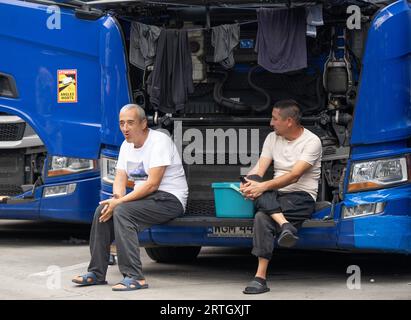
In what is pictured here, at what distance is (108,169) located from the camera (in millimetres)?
9875

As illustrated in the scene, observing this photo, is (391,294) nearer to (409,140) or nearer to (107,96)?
(409,140)

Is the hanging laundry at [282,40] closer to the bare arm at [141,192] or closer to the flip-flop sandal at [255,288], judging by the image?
the bare arm at [141,192]

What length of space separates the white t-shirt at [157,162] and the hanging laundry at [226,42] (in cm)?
97

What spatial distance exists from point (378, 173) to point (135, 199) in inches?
81.1

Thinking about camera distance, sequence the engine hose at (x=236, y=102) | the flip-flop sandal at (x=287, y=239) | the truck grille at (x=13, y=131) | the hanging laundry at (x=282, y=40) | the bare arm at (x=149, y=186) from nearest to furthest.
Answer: the flip-flop sandal at (x=287, y=239) → the bare arm at (x=149, y=186) → the hanging laundry at (x=282, y=40) → the engine hose at (x=236, y=102) → the truck grille at (x=13, y=131)

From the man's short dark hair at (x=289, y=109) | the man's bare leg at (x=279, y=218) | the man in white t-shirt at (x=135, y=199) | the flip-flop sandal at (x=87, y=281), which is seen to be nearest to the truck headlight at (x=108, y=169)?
the man in white t-shirt at (x=135, y=199)

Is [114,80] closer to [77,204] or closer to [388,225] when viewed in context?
[77,204]

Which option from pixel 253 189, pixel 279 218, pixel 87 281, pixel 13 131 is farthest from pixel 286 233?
pixel 13 131

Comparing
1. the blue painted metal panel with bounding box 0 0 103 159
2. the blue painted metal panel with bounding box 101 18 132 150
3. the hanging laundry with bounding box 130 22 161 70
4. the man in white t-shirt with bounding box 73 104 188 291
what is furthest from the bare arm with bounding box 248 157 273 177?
the blue painted metal panel with bounding box 0 0 103 159

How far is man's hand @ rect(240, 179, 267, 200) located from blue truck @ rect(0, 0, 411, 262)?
234 mm

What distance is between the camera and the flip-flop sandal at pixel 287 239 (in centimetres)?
851

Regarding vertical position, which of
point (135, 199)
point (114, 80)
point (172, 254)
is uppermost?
point (114, 80)

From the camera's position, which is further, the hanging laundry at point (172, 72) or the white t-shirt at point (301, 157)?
the hanging laundry at point (172, 72)

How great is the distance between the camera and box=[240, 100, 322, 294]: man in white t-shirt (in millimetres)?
8578
